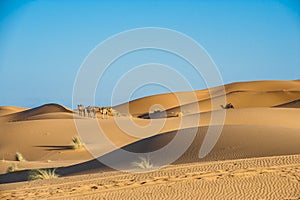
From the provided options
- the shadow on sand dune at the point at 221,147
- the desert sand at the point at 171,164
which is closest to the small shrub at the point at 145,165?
the shadow on sand dune at the point at 221,147

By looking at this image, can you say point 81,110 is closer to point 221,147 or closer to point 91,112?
point 91,112

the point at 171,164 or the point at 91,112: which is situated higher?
the point at 91,112

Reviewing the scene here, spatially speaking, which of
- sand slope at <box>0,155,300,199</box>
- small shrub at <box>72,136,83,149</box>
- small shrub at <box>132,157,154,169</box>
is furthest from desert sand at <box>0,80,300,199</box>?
small shrub at <box>132,157,154,169</box>

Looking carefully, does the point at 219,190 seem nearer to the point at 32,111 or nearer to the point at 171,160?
the point at 171,160

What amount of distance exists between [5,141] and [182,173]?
62.5ft

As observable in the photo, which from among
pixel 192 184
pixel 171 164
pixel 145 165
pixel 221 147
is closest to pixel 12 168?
pixel 145 165

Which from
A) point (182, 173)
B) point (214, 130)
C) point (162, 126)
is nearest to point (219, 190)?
point (182, 173)

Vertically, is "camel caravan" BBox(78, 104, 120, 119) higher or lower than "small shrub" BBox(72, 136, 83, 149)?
higher

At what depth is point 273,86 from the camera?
8056 centimetres

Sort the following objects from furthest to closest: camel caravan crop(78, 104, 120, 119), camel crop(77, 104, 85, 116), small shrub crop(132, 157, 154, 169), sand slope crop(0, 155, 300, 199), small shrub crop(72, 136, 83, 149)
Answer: camel crop(77, 104, 85, 116)
camel caravan crop(78, 104, 120, 119)
small shrub crop(72, 136, 83, 149)
small shrub crop(132, 157, 154, 169)
sand slope crop(0, 155, 300, 199)

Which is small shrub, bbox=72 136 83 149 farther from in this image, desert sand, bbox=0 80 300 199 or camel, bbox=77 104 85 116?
camel, bbox=77 104 85 116

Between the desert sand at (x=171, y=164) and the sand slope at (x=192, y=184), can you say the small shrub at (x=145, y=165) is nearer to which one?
the desert sand at (x=171, y=164)

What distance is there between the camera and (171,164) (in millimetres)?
16469

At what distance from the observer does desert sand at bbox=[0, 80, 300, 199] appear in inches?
430
